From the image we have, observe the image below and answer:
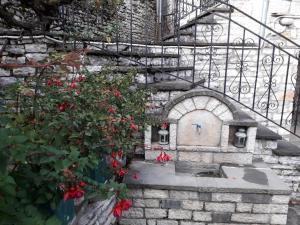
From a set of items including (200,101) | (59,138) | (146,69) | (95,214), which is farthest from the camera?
(146,69)

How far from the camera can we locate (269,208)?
10.6 ft

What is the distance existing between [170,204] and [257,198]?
91cm

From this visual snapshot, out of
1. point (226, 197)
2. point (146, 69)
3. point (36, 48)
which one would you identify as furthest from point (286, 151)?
point (36, 48)

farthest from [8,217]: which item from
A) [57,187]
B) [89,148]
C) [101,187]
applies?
[89,148]

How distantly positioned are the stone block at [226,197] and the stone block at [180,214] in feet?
1.07

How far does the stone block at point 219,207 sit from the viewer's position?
3230 millimetres

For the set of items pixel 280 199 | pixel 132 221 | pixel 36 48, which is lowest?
pixel 132 221

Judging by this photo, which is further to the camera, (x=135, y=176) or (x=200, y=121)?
(x=200, y=121)

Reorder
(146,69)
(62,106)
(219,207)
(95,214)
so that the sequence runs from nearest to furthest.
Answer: (62,106)
(95,214)
(219,207)
(146,69)

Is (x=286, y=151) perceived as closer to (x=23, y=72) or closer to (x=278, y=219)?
(x=278, y=219)

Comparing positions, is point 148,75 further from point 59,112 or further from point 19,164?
point 19,164

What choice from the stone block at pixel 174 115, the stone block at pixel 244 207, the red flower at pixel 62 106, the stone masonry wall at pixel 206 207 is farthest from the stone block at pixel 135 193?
the red flower at pixel 62 106

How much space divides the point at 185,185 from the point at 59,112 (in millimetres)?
1701

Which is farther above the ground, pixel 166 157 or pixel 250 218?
pixel 166 157
